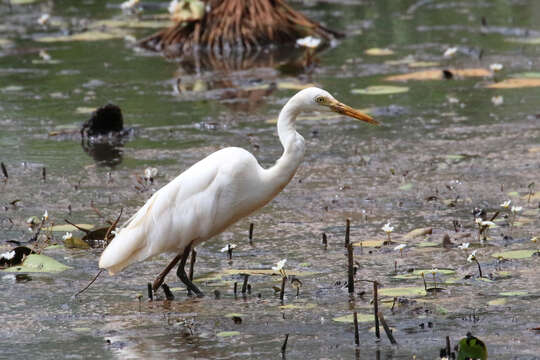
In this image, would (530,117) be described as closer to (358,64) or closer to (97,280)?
(358,64)

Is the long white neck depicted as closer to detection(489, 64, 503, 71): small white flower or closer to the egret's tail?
the egret's tail

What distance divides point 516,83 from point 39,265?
22.2 ft

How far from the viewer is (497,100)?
11055 mm

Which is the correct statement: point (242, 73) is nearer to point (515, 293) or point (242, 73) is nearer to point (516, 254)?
point (516, 254)

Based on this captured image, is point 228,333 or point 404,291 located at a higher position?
point 404,291

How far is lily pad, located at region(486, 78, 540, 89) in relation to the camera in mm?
11570

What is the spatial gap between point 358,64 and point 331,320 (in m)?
8.21

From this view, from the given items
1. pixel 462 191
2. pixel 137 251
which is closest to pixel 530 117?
pixel 462 191

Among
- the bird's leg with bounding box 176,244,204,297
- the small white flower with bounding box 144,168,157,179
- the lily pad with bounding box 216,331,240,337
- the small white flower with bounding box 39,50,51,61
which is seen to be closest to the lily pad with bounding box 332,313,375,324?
the lily pad with bounding box 216,331,240,337

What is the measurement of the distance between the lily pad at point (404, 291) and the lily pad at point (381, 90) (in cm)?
585

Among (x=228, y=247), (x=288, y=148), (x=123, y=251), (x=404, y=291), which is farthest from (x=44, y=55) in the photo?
(x=404, y=291)

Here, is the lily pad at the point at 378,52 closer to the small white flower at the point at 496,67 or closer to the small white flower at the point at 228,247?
the small white flower at the point at 496,67

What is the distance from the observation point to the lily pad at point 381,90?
1144cm

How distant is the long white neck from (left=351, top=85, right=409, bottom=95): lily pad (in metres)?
5.31
